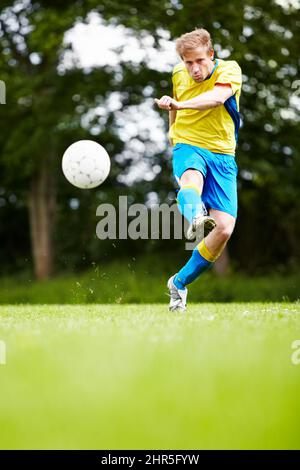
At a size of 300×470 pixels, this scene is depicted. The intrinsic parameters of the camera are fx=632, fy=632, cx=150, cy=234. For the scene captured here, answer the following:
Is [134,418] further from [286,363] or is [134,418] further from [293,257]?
[293,257]

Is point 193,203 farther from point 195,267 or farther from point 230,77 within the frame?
point 230,77

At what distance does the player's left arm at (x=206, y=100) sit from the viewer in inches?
201

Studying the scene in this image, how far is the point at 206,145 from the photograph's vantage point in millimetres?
5770

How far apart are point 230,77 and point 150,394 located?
370cm

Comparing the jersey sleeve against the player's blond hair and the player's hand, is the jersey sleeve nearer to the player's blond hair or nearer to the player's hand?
the player's blond hair

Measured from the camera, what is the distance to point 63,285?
15.5m

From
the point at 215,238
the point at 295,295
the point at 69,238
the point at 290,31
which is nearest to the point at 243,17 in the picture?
the point at 290,31

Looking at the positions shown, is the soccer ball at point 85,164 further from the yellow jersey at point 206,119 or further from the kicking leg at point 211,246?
the kicking leg at point 211,246

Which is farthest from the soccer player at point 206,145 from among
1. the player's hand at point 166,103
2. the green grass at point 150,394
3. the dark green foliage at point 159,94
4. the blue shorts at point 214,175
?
the dark green foliage at point 159,94

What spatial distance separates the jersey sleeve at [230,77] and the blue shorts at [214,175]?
2.01ft

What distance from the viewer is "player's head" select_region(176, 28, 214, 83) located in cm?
536

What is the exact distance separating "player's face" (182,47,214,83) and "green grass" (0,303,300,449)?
2866 mm

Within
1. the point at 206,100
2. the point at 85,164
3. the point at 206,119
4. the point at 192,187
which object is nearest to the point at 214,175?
the point at 192,187
